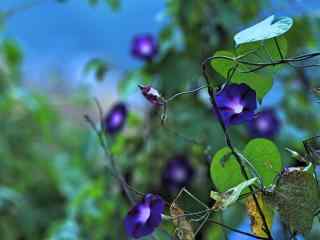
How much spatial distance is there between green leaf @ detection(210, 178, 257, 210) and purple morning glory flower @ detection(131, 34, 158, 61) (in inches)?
33.6

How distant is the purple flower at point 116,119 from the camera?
1312mm

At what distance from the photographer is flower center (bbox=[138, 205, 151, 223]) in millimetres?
573

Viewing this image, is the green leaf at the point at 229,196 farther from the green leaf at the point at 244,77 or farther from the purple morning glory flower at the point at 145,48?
the purple morning glory flower at the point at 145,48

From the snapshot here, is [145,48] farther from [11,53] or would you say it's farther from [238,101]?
[238,101]

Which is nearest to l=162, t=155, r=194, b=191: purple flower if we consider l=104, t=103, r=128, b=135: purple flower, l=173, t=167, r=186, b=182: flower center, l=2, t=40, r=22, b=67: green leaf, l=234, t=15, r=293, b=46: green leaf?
l=173, t=167, r=186, b=182: flower center

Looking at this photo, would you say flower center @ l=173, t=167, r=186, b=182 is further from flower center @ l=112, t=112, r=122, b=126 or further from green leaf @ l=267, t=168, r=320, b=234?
green leaf @ l=267, t=168, r=320, b=234

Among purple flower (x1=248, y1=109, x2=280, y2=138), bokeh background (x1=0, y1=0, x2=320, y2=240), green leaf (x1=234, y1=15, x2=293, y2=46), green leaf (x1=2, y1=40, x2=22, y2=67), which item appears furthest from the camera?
green leaf (x1=2, y1=40, x2=22, y2=67)

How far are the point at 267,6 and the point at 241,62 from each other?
2.86 ft

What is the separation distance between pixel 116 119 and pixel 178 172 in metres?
0.14

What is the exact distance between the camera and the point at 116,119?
1324 mm

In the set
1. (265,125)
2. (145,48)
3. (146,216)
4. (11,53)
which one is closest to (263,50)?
(146,216)

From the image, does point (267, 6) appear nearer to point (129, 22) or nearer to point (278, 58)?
point (129, 22)

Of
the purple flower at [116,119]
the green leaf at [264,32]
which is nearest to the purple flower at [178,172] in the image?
the purple flower at [116,119]

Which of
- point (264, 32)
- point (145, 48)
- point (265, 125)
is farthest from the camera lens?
point (145, 48)
